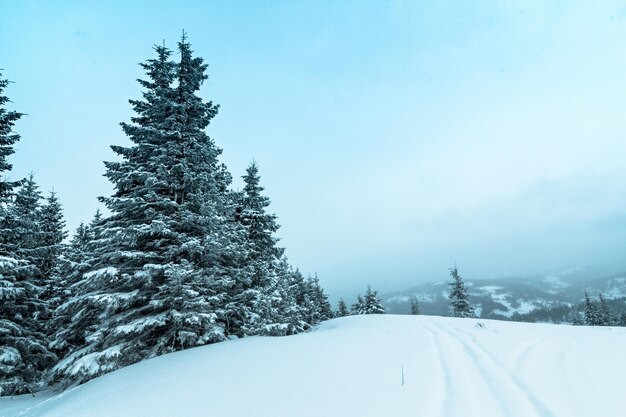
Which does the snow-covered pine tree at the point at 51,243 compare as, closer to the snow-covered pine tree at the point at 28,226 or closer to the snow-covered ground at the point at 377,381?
the snow-covered pine tree at the point at 28,226

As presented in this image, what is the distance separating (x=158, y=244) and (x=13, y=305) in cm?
860

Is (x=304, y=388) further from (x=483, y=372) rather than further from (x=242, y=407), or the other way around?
(x=483, y=372)

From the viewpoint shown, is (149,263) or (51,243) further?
(51,243)

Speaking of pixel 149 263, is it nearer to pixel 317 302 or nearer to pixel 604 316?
pixel 317 302

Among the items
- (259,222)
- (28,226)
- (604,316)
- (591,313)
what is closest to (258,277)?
(259,222)

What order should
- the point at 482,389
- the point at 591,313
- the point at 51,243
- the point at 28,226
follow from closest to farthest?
the point at 482,389
the point at 28,226
the point at 51,243
the point at 591,313

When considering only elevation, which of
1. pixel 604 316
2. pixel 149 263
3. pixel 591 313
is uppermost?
pixel 149 263

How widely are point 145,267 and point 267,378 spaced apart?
6.40 metres

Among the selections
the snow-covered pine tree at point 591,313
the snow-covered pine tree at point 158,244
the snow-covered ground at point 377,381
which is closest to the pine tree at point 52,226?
the snow-covered pine tree at point 158,244

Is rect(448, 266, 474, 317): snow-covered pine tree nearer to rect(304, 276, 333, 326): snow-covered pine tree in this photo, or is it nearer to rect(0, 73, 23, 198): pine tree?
rect(304, 276, 333, 326): snow-covered pine tree

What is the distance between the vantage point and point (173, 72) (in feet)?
40.2

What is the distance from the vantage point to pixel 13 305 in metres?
13.0

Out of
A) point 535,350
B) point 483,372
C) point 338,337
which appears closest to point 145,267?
point 338,337

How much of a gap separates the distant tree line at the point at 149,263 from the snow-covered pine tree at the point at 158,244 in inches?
1.6
